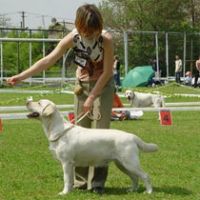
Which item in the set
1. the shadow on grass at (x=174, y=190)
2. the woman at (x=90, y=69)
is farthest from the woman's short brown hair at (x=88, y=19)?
the shadow on grass at (x=174, y=190)

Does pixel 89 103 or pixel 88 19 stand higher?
pixel 88 19

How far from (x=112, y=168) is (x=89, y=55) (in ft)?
7.61

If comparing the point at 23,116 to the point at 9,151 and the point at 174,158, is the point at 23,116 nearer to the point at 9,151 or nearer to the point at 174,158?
the point at 9,151

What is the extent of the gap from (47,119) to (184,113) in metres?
12.1

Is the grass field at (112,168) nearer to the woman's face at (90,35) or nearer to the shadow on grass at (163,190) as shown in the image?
the shadow on grass at (163,190)

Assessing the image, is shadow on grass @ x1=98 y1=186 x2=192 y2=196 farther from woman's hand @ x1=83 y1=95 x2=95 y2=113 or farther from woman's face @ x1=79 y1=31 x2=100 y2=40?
woman's face @ x1=79 y1=31 x2=100 y2=40

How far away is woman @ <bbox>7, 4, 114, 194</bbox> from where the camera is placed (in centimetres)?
662

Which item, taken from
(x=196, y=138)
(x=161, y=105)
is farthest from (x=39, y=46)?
(x=196, y=138)

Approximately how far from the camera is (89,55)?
6.86 metres

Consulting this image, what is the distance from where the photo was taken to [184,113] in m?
18.5

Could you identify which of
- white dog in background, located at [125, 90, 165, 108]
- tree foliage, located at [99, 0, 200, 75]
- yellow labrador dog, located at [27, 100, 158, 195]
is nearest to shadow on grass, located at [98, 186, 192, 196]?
yellow labrador dog, located at [27, 100, 158, 195]

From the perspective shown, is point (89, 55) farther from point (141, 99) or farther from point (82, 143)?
point (141, 99)

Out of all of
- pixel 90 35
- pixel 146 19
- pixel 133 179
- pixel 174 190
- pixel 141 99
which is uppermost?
pixel 146 19

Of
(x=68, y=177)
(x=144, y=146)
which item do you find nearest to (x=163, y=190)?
(x=144, y=146)
